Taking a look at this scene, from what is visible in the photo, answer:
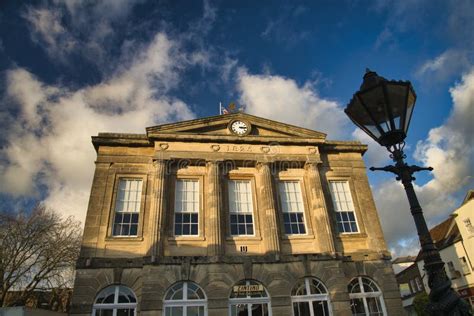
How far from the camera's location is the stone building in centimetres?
1483

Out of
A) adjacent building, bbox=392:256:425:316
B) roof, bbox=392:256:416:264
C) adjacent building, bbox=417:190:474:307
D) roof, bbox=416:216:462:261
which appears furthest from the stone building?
roof, bbox=392:256:416:264

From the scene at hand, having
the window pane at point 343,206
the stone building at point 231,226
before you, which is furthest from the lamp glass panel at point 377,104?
the window pane at point 343,206

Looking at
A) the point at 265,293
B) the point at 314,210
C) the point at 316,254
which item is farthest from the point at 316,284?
the point at 314,210

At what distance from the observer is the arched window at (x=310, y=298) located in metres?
15.2

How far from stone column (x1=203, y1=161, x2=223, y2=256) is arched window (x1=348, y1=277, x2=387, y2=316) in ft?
21.9

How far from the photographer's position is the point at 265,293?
15305 millimetres

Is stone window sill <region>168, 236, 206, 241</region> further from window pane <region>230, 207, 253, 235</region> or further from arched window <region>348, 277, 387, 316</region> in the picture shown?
arched window <region>348, 277, 387, 316</region>

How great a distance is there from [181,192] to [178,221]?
1590mm

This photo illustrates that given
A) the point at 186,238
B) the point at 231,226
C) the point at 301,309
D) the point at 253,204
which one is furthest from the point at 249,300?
the point at 253,204

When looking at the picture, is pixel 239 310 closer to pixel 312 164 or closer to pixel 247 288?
pixel 247 288

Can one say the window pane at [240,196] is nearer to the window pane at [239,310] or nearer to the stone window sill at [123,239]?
the window pane at [239,310]

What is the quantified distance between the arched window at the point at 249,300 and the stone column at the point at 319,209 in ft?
12.1

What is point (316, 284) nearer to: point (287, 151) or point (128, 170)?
point (287, 151)

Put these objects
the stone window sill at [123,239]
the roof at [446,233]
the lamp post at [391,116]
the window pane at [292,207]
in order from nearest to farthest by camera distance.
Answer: the lamp post at [391,116]
the stone window sill at [123,239]
the window pane at [292,207]
the roof at [446,233]
